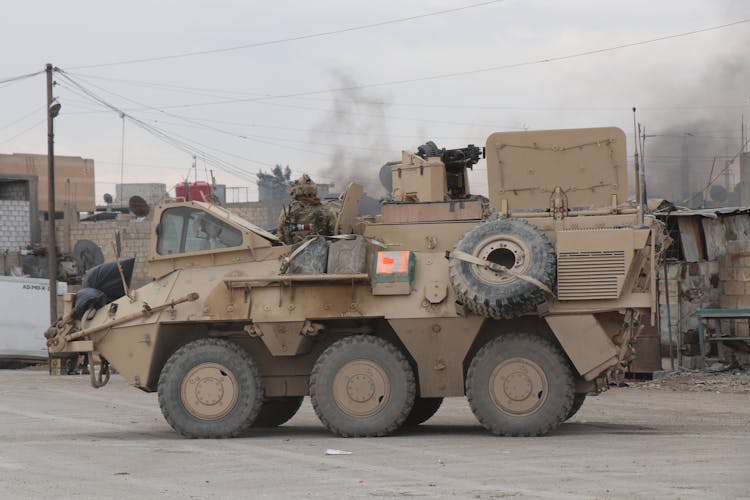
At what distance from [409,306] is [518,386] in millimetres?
1425

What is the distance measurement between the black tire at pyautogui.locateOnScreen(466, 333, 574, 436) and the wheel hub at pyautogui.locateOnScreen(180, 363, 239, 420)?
2.64 m

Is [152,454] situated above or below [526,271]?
below

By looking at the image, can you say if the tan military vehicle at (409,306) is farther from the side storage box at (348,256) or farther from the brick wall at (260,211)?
the brick wall at (260,211)

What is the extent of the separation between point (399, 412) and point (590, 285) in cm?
241

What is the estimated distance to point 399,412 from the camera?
1343cm

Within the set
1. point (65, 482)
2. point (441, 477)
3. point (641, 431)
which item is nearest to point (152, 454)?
point (65, 482)

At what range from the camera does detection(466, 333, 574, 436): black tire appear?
42.8ft

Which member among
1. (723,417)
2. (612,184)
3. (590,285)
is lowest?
(723,417)

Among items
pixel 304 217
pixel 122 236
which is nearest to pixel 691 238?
pixel 304 217

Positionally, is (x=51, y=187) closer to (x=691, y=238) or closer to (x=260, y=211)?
(x=260, y=211)

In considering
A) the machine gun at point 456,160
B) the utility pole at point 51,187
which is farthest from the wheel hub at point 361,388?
the utility pole at point 51,187

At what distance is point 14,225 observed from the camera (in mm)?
45219

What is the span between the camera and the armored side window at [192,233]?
47.6ft

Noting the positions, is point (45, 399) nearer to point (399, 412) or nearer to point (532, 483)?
point (399, 412)
